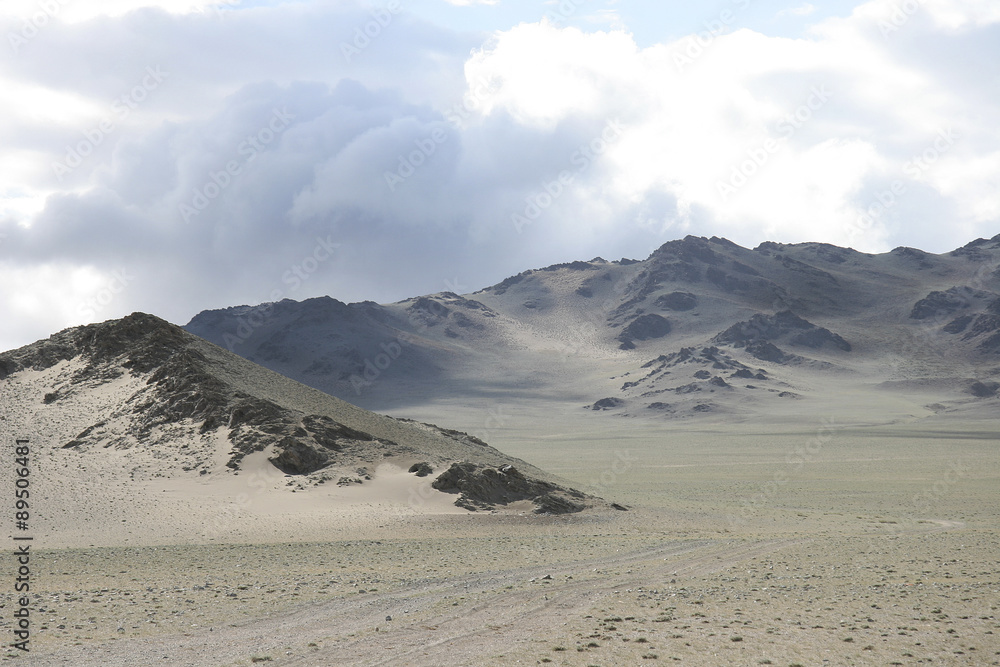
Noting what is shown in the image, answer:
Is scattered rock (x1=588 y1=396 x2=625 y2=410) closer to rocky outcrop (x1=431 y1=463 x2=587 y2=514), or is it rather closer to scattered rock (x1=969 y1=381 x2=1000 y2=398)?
scattered rock (x1=969 y1=381 x2=1000 y2=398)

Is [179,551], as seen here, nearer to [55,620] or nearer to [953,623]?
Answer: [55,620]

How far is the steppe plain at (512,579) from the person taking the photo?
1320 centimetres

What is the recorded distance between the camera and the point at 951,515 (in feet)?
118

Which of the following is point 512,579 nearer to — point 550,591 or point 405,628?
point 550,591

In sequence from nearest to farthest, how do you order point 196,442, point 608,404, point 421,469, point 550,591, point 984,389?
point 550,591 → point 421,469 → point 196,442 → point 984,389 → point 608,404

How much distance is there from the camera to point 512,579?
19.6 m

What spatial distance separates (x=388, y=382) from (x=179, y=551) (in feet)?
573

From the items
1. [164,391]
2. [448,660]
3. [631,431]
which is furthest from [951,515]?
[631,431]

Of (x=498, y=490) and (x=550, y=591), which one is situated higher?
(x=498, y=490)

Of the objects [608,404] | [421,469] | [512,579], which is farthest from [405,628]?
[608,404]

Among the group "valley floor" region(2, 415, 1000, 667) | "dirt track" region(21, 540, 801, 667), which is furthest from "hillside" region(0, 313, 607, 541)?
"dirt track" region(21, 540, 801, 667)

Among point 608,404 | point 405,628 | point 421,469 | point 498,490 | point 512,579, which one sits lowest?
point 512,579

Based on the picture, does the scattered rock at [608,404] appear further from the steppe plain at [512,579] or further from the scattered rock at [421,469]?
the scattered rock at [421,469]

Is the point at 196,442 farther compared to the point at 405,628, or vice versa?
the point at 196,442
